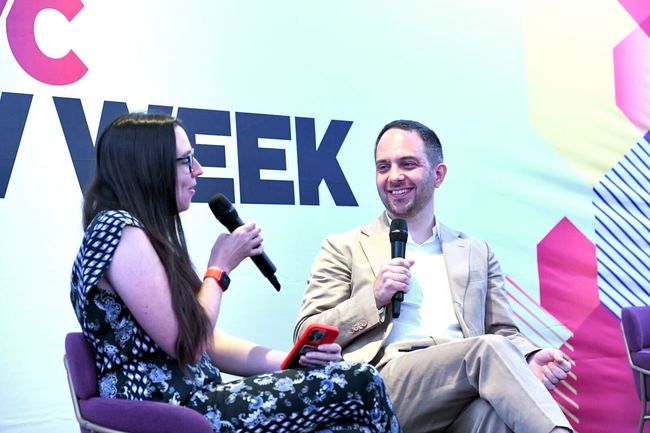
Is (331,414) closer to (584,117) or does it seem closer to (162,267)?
(162,267)

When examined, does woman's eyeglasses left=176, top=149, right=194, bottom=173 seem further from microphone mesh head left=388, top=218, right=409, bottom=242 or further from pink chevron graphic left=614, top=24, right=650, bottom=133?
pink chevron graphic left=614, top=24, right=650, bottom=133

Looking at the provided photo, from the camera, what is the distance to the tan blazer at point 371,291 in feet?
8.76

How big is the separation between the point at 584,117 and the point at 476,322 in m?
1.68

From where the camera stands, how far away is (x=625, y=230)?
409cm

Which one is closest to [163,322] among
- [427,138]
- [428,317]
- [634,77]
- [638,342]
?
[428,317]

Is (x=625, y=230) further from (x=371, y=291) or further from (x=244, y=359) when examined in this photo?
(x=244, y=359)

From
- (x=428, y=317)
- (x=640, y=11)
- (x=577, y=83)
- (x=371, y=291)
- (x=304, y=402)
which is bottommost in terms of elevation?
(x=304, y=402)

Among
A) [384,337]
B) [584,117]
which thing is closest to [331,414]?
[384,337]

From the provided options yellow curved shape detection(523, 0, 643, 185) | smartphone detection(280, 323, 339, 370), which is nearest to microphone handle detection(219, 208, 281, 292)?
smartphone detection(280, 323, 339, 370)

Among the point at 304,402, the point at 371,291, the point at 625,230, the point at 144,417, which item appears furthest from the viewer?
the point at 625,230

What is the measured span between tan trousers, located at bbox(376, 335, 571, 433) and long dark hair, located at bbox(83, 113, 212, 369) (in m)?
0.71

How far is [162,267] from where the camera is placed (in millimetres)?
1934

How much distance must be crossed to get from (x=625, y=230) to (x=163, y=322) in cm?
286

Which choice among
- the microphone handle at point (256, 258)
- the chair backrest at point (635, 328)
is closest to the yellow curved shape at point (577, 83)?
the chair backrest at point (635, 328)
